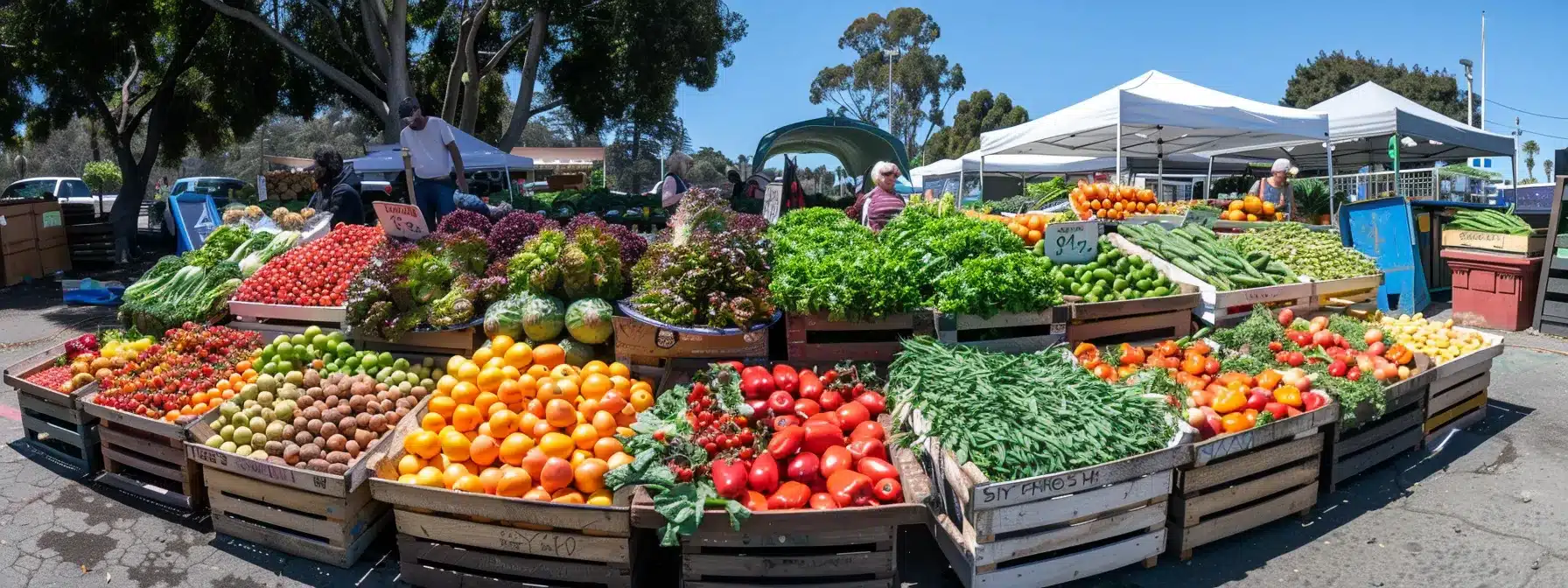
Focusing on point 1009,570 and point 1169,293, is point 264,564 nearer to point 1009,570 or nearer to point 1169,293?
point 1009,570

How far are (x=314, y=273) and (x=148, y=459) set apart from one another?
164cm

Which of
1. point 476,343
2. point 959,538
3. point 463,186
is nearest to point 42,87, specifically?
point 463,186

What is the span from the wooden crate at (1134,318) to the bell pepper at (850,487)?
7.21 feet

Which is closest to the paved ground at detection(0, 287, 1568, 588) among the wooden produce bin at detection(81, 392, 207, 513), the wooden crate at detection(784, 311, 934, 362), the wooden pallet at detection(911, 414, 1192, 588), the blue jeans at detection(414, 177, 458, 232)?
the wooden produce bin at detection(81, 392, 207, 513)

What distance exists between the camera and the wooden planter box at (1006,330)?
4.80m

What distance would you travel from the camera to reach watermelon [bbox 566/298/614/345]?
191 inches

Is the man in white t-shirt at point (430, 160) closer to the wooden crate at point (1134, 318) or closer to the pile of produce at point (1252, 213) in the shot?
the wooden crate at point (1134, 318)

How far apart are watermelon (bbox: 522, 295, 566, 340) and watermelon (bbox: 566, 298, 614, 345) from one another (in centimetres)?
6

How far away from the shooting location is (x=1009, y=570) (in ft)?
11.5

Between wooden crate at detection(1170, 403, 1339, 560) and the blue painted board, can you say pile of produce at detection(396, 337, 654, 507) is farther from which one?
the blue painted board

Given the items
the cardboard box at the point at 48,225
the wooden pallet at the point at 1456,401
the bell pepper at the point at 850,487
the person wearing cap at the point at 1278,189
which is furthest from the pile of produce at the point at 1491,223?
the cardboard box at the point at 48,225

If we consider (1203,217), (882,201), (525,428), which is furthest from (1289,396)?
(1203,217)

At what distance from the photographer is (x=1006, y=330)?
5039mm

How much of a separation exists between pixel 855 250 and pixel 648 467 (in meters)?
1.99
